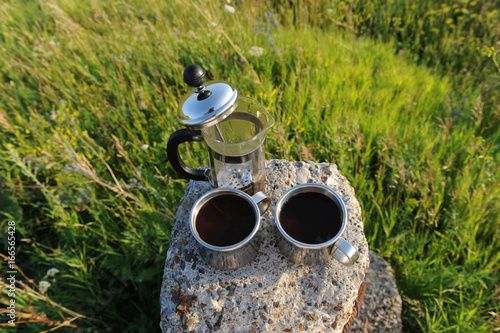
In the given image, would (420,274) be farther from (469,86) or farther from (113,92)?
(113,92)

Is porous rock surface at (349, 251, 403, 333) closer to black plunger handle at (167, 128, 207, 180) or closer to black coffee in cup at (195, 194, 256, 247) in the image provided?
black coffee in cup at (195, 194, 256, 247)

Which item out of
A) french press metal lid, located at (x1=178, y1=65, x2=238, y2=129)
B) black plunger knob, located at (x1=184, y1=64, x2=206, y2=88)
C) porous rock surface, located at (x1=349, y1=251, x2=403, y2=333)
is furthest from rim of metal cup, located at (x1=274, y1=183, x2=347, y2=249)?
porous rock surface, located at (x1=349, y1=251, x2=403, y2=333)

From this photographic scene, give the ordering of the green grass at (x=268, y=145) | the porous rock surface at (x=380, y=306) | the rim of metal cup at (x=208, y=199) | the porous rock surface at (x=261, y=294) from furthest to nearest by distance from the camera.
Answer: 1. the green grass at (x=268, y=145)
2. the porous rock surface at (x=380, y=306)
3. the porous rock surface at (x=261, y=294)
4. the rim of metal cup at (x=208, y=199)

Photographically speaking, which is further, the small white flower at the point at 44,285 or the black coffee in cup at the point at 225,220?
the small white flower at the point at 44,285

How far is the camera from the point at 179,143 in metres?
1.26

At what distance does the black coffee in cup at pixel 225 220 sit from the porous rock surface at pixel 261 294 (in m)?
0.21

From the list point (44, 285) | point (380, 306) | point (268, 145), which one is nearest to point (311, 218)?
point (380, 306)

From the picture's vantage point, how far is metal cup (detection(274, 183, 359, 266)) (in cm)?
107

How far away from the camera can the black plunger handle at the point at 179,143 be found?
1.24m

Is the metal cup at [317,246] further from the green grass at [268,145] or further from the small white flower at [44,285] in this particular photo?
the small white flower at [44,285]

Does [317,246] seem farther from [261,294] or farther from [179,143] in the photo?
[179,143]

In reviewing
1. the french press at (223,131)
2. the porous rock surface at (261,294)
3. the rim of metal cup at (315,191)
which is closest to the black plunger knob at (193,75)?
the french press at (223,131)

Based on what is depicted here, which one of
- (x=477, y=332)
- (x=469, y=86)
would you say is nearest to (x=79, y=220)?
(x=477, y=332)

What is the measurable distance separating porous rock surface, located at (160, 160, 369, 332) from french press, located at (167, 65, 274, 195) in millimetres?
301
